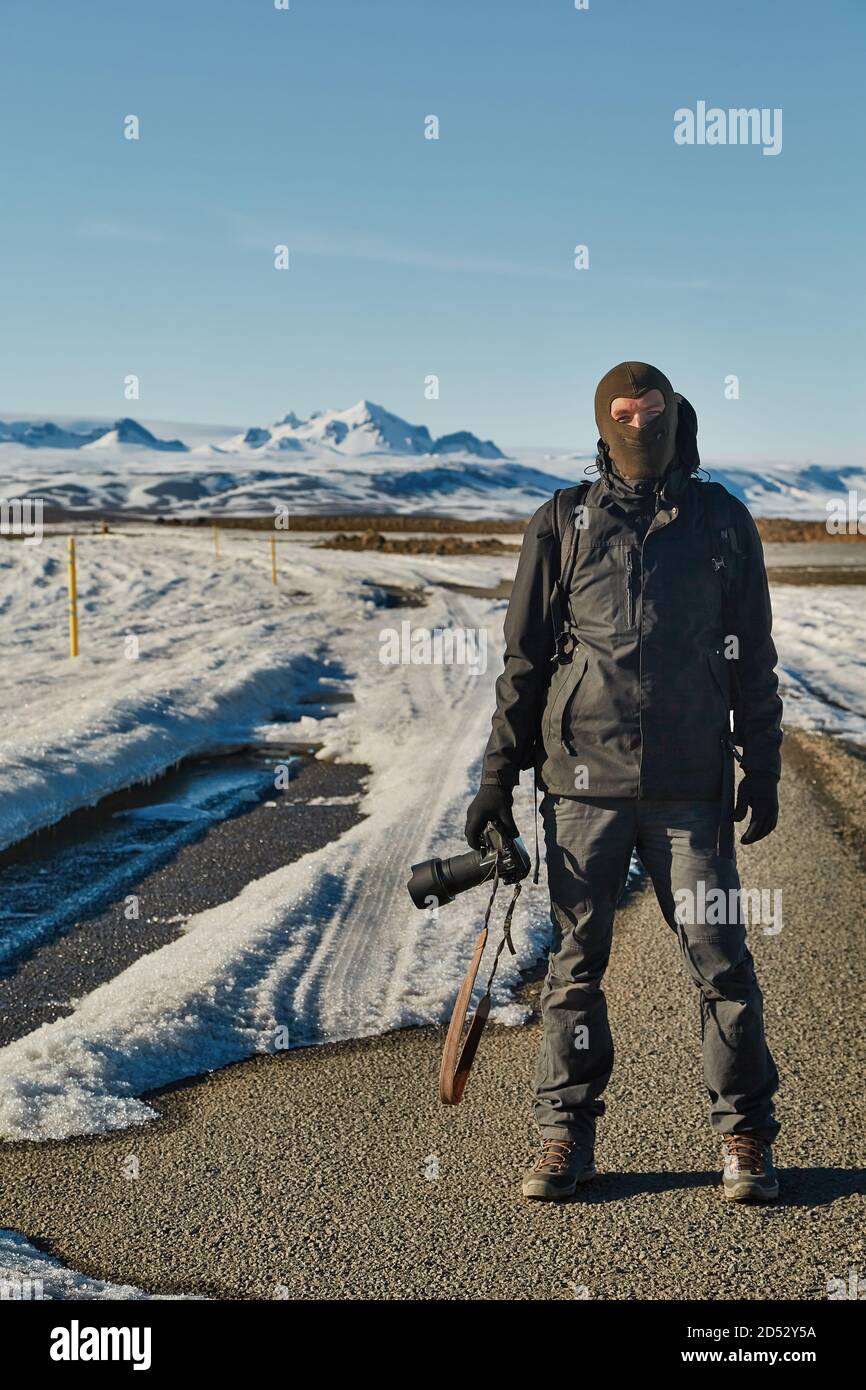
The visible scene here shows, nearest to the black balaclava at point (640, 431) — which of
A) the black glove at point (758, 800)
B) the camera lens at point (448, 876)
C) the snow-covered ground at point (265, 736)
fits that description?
the black glove at point (758, 800)

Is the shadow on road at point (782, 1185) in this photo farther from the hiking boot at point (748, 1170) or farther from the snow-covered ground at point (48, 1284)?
the snow-covered ground at point (48, 1284)

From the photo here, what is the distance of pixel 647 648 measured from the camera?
3814 millimetres

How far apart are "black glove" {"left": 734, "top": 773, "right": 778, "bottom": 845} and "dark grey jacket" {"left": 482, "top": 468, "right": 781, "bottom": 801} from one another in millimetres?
37

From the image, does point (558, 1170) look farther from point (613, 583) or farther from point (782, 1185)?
point (613, 583)

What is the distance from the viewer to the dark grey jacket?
12.5ft

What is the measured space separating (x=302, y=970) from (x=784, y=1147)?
92.6 inches

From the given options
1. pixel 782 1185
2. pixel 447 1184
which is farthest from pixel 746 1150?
pixel 447 1184

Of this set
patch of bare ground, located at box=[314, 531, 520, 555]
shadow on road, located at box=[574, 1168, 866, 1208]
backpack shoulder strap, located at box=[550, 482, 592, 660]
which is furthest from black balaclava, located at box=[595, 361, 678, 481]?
patch of bare ground, located at box=[314, 531, 520, 555]

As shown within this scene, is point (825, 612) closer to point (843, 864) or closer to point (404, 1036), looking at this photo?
point (843, 864)

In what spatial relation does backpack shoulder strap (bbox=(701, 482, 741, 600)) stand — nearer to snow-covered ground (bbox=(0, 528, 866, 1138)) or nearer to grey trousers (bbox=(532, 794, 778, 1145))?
grey trousers (bbox=(532, 794, 778, 1145))

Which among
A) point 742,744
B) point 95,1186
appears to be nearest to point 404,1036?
point 95,1186

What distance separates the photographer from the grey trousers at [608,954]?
383 cm

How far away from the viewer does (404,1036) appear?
515cm

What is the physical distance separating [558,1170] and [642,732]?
3.88ft
